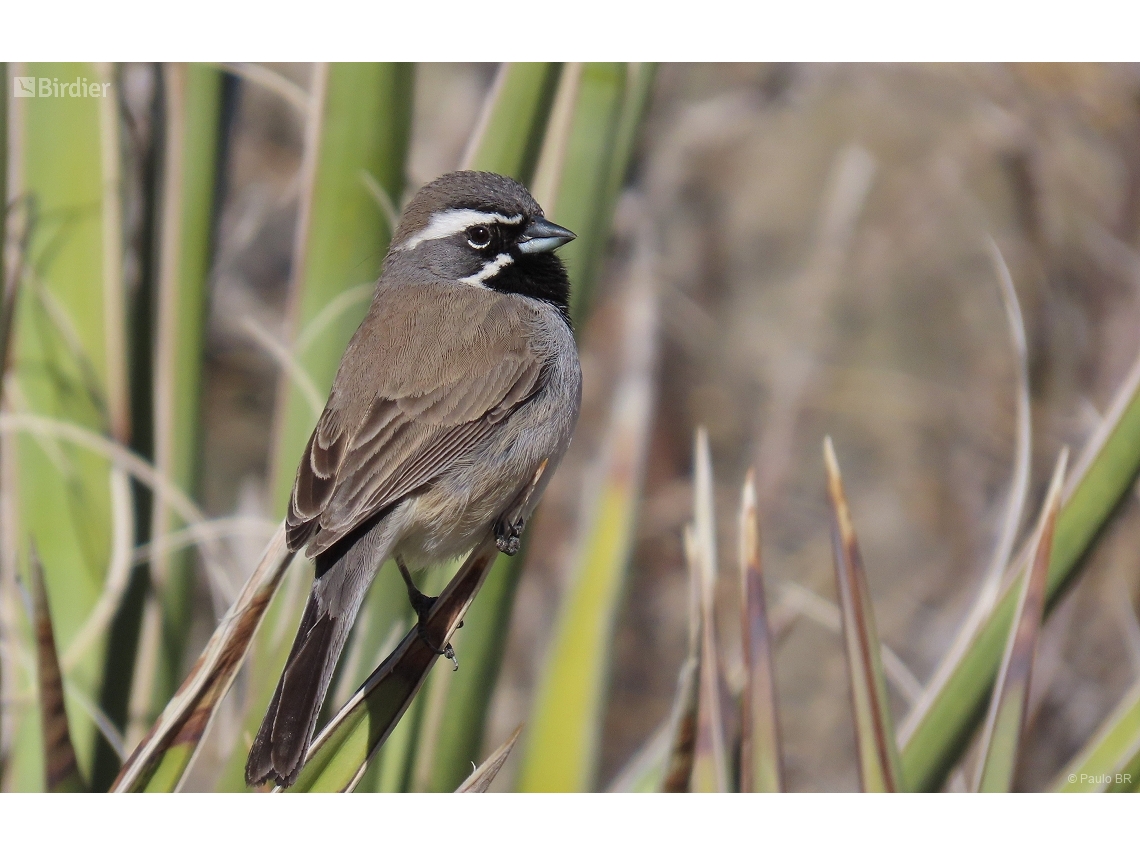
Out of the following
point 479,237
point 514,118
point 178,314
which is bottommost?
point 178,314

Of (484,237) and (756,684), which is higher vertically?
(484,237)

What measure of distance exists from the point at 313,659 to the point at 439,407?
0.74 meters

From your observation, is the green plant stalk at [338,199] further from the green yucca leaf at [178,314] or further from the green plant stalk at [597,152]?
the green plant stalk at [597,152]

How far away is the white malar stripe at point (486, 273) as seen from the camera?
3107 millimetres

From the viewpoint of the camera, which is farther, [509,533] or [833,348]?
[833,348]

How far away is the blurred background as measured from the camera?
463 cm

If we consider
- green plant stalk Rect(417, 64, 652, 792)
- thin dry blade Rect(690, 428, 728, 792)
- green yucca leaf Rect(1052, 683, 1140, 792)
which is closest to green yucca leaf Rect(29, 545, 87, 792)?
green plant stalk Rect(417, 64, 652, 792)

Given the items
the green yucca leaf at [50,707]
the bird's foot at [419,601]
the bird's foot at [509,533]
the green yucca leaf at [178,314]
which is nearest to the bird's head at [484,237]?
the green yucca leaf at [178,314]

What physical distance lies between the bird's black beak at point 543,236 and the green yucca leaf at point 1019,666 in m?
1.38

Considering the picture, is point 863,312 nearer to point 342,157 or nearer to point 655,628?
point 655,628

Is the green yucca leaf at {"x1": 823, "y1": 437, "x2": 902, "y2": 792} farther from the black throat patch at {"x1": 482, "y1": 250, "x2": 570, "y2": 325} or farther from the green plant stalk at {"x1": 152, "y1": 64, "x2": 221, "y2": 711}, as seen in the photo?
the green plant stalk at {"x1": 152, "y1": 64, "x2": 221, "y2": 711}

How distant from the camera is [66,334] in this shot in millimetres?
3125

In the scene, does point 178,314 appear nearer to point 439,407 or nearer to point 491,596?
point 439,407

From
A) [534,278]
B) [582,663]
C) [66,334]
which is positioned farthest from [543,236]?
[66,334]
